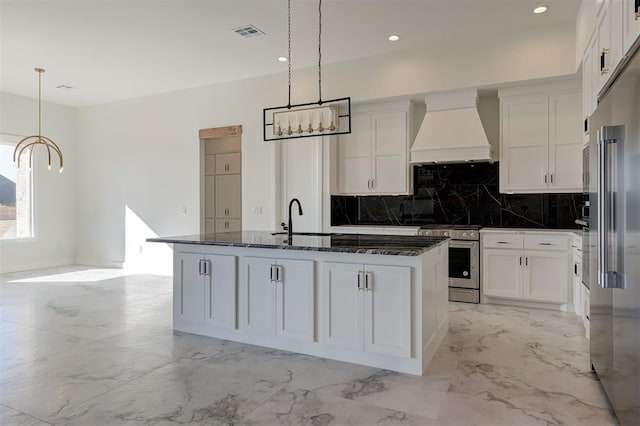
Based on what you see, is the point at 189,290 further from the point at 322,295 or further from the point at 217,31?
the point at 217,31

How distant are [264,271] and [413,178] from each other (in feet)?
10.2

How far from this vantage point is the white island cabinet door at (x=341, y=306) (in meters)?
2.97

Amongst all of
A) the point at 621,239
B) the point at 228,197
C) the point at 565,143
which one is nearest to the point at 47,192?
the point at 228,197

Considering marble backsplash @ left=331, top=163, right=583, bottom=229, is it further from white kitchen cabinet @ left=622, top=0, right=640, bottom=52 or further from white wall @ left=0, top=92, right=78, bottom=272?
white wall @ left=0, top=92, right=78, bottom=272

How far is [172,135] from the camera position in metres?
7.07

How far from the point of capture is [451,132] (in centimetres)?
507

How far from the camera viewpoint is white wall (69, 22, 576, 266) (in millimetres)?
4754

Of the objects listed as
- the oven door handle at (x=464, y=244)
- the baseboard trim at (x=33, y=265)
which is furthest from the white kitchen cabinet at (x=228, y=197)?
the oven door handle at (x=464, y=244)

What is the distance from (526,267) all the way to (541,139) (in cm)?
149

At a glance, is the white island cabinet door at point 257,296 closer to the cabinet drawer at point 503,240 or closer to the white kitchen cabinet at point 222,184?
the cabinet drawer at point 503,240

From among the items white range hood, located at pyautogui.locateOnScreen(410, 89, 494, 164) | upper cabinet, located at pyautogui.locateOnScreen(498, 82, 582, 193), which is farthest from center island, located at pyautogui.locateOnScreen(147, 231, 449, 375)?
upper cabinet, located at pyautogui.locateOnScreen(498, 82, 582, 193)

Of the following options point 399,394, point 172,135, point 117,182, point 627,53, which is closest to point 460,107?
point 627,53

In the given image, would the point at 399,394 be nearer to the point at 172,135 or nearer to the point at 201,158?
the point at 201,158

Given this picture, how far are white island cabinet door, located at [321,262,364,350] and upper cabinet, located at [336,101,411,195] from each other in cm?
275
